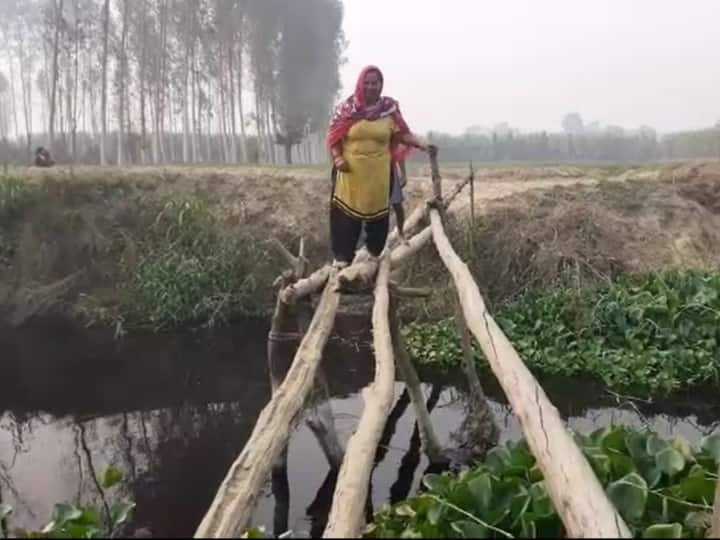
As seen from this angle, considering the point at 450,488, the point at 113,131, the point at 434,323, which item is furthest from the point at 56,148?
the point at 450,488

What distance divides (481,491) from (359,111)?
8.07ft

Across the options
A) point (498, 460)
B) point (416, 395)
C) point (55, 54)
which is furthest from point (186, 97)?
point (498, 460)

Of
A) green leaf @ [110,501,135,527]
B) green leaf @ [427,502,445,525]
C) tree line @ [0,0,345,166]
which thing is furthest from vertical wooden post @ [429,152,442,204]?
tree line @ [0,0,345,166]

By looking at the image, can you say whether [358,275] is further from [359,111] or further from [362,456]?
[362,456]

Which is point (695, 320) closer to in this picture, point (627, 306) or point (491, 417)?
point (627, 306)

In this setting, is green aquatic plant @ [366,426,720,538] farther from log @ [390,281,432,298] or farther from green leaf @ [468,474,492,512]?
log @ [390,281,432,298]

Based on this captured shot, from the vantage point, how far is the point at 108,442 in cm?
592

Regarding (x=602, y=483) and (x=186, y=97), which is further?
(x=186, y=97)

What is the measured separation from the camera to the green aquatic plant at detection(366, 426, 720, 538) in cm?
236

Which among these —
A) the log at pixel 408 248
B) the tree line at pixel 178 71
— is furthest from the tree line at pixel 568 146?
the log at pixel 408 248

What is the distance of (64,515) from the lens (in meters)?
1.82

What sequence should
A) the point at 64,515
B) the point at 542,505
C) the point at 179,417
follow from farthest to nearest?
1. the point at 179,417
2. the point at 542,505
3. the point at 64,515

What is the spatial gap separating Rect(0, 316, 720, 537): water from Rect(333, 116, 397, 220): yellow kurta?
5.75 feet

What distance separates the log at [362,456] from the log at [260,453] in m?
0.20
